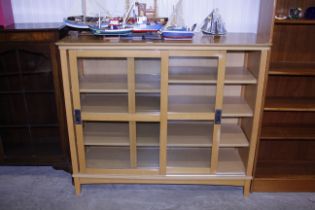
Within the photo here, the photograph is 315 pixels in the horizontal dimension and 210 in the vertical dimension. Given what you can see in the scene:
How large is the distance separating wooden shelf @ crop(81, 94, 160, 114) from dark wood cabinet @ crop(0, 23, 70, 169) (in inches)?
8.9

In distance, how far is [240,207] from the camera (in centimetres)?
198

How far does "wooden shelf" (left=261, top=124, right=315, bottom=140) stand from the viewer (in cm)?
203

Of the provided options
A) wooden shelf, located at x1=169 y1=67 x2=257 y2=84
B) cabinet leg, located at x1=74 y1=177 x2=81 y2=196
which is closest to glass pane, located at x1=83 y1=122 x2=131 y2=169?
cabinet leg, located at x1=74 y1=177 x2=81 y2=196

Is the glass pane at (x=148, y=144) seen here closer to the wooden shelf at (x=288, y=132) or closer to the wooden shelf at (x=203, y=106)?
the wooden shelf at (x=203, y=106)

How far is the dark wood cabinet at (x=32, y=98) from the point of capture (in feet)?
6.55

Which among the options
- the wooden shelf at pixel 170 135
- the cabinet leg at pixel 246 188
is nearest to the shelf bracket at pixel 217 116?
the wooden shelf at pixel 170 135

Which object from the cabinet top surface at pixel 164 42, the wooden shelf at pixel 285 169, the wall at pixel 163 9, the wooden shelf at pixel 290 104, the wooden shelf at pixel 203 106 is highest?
the wall at pixel 163 9

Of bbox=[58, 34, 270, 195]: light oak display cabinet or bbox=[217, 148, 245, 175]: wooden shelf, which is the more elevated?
bbox=[58, 34, 270, 195]: light oak display cabinet

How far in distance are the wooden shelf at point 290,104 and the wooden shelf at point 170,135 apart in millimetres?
287

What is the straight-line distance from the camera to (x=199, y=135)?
209 cm

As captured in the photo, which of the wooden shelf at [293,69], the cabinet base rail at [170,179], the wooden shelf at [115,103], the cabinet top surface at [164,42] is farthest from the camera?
the cabinet base rail at [170,179]

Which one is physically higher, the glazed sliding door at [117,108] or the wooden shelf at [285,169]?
the glazed sliding door at [117,108]

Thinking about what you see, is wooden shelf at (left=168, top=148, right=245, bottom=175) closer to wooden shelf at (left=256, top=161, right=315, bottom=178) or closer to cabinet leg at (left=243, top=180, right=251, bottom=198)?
cabinet leg at (left=243, top=180, right=251, bottom=198)

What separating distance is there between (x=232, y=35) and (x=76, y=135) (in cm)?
123
